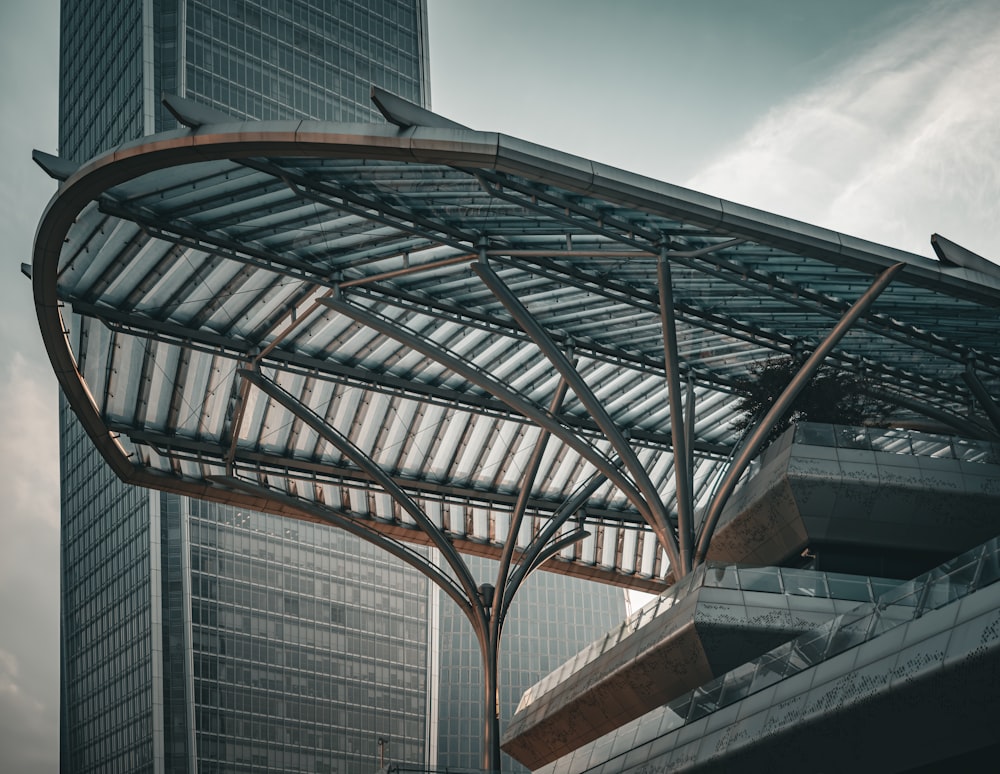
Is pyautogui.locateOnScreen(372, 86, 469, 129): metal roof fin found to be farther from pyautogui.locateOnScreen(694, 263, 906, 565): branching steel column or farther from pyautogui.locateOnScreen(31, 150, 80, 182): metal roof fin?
pyautogui.locateOnScreen(694, 263, 906, 565): branching steel column

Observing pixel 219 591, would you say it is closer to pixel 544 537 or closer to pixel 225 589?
pixel 225 589

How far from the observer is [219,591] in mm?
88875

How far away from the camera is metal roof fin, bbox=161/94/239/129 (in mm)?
21453

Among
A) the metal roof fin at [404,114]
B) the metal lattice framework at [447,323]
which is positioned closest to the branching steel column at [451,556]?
the metal lattice framework at [447,323]

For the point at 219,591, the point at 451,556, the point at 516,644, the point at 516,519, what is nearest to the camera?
the point at 451,556

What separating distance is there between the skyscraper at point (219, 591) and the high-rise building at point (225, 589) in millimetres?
148

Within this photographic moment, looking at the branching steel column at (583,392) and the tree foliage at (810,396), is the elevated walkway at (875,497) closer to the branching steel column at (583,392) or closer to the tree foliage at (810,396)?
the branching steel column at (583,392)

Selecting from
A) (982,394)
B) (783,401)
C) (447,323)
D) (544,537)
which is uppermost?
(447,323)

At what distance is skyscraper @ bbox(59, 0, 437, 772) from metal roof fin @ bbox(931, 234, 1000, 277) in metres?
70.7

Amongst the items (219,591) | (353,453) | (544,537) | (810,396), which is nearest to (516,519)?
(544,537)

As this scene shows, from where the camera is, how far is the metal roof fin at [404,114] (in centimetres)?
2017

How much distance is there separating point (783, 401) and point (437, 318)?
32.0ft

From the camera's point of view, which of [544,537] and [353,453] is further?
[544,537]

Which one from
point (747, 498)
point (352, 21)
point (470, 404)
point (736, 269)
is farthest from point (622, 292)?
point (352, 21)
